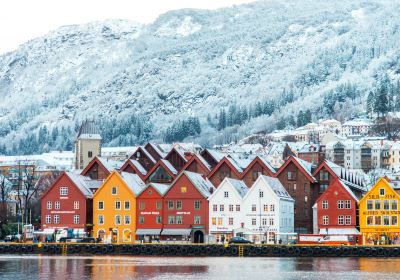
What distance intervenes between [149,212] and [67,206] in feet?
42.2

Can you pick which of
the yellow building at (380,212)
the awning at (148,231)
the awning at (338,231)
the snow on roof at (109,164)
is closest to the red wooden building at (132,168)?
the snow on roof at (109,164)

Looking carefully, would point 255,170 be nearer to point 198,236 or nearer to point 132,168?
point 198,236

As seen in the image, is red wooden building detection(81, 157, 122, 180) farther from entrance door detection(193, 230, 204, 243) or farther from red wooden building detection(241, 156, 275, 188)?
red wooden building detection(241, 156, 275, 188)

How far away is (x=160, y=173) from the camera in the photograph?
6161 inches

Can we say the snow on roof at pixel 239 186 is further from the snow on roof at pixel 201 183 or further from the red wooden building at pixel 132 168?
the red wooden building at pixel 132 168

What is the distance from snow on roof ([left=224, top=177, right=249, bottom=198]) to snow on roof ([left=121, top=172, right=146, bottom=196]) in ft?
47.1

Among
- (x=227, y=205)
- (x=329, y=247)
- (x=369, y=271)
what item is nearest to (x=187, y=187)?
(x=227, y=205)

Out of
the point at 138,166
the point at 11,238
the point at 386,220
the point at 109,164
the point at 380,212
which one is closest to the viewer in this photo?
the point at 380,212

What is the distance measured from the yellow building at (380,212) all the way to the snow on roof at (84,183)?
133 feet

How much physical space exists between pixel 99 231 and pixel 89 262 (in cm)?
3879

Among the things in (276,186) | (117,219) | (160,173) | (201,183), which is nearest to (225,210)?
(201,183)

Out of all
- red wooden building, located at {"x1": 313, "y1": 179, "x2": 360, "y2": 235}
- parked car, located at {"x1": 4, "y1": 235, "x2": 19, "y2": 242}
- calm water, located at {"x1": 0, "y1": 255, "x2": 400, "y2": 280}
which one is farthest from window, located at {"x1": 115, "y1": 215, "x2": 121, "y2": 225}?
red wooden building, located at {"x1": 313, "y1": 179, "x2": 360, "y2": 235}

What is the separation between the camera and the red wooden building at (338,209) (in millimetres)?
139875

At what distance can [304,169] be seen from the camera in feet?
480
